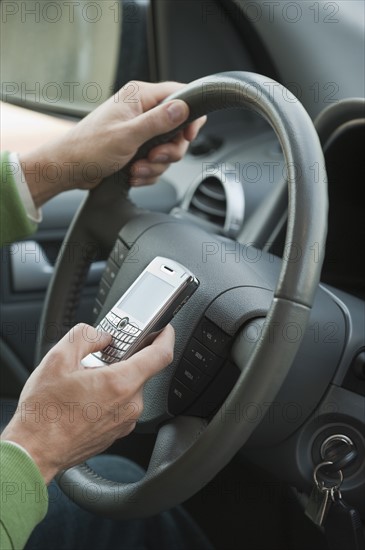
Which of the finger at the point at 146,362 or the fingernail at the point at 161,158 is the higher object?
the fingernail at the point at 161,158

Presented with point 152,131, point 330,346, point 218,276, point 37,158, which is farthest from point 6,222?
point 330,346

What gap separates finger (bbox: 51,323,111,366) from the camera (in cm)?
77

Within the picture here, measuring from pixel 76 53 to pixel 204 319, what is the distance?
3.23ft

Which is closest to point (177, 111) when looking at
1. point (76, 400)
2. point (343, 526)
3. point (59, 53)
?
point (76, 400)

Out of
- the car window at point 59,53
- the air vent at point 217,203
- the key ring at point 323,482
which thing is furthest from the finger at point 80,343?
the car window at point 59,53

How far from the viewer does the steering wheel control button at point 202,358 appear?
838 millimetres

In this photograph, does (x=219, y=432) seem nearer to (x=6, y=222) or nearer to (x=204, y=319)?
(x=204, y=319)

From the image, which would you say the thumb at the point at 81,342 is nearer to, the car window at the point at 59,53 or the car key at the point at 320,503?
the car key at the point at 320,503

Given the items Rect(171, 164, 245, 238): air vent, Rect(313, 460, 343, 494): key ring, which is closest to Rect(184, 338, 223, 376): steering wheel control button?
Rect(313, 460, 343, 494): key ring

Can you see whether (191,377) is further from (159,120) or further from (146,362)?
(159,120)

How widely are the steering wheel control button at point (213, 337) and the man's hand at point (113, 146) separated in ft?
0.86

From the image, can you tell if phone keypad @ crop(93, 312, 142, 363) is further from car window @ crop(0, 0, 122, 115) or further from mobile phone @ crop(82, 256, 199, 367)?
car window @ crop(0, 0, 122, 115)

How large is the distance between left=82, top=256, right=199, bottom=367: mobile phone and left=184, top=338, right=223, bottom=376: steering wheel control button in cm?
5

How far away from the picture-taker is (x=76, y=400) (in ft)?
2.48
